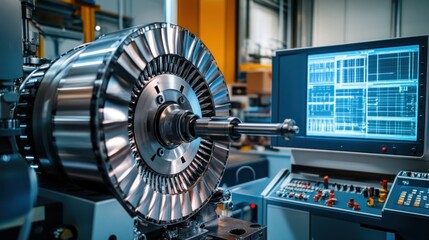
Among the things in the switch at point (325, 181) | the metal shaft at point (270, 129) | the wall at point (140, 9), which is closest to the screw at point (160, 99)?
the metal shaft at point (270, 129)

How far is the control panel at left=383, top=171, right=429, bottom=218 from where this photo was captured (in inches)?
41.7

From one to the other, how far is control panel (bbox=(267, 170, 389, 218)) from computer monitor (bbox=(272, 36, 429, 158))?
0.14 m

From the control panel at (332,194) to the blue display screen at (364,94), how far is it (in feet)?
0.64

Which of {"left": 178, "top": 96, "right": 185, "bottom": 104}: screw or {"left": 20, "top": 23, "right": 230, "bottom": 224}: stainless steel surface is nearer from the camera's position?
{"left": 20, "top": 23, "right": 230, "bottom": 224}: stainless steel surface

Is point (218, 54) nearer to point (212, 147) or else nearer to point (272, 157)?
point (272, 157)

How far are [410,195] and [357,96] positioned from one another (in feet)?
1.45

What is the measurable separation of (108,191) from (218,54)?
116 inches

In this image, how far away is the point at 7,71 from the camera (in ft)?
2.11

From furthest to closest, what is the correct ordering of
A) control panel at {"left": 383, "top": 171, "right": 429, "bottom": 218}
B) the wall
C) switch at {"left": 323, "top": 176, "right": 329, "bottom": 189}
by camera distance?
1. the wall
2. switch at {"left": 323, "top": 176, "right": 329, "bottom": 189}
3. control panel at {"left": 383, "top": 171, "right": 429, "bottom": 218}

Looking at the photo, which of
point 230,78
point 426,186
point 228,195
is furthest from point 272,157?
point 228,195

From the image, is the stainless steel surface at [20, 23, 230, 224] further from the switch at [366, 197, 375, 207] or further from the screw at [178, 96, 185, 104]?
the switch at [366, 197, 375, 207]

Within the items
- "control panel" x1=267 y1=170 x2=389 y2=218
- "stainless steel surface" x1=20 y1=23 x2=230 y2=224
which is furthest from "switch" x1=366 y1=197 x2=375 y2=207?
"stainless steel surface" x1=20 y1=23 x2=230 y2=224

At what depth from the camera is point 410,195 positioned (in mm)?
1138

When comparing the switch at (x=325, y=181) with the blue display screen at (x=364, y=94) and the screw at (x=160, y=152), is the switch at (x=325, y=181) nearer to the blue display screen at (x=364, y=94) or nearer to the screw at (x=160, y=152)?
the blue display screen at (x=364, y=94)
